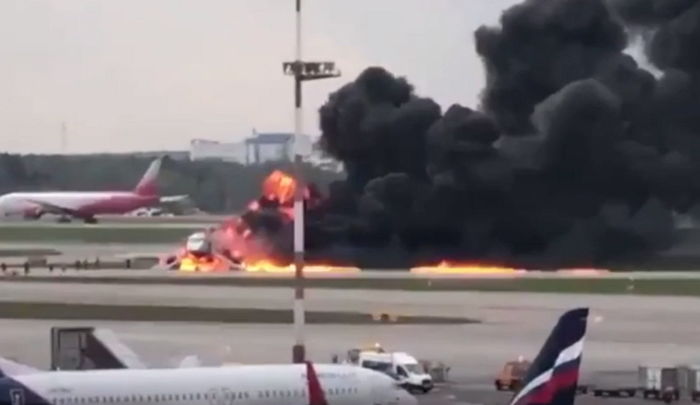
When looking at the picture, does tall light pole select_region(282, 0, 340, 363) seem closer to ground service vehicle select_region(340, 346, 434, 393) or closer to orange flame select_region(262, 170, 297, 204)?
ground service vehicle select_region(340, 346, 434, 393)

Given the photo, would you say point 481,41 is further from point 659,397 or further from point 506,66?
point 659,397

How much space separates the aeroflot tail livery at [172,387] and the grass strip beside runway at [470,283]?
178 ft

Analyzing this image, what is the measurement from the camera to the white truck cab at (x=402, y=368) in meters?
64.9

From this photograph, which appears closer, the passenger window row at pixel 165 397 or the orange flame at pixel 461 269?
the passenger window row at pixel 165 397

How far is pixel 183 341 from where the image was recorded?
7938 centimetres

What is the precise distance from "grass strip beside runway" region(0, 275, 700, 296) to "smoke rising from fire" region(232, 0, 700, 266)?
8534 mm

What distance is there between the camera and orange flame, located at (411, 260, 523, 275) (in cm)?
12013

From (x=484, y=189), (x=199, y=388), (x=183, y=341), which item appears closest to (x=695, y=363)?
(x=183, y=341)

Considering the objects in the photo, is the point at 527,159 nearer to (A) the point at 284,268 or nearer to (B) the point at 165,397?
(A) the point at 284,268

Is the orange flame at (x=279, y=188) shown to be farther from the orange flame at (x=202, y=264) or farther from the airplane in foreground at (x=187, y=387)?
the airplane in foreground at (x=187, y=387)

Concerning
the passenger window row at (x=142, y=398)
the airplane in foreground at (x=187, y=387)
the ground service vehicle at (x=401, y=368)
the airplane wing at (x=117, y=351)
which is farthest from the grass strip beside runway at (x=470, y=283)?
the passenger window row at (x=142, y=398)

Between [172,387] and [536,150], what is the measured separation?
2968 inches

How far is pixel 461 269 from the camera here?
121188 mm

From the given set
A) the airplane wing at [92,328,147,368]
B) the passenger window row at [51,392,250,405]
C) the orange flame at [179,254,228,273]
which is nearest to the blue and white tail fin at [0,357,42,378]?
the passenger window row at [51,392,250,405]
